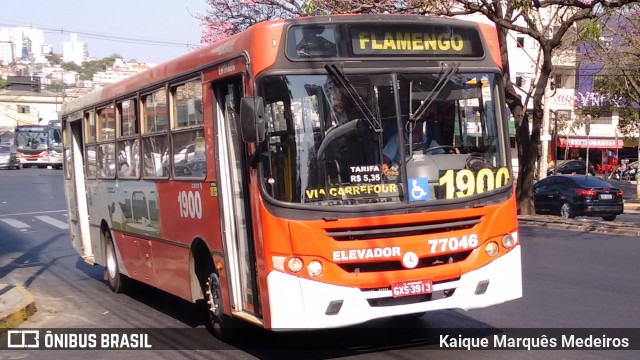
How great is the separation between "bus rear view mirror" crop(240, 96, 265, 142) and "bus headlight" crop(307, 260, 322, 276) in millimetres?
1113

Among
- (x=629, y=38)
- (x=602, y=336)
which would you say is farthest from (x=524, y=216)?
(x=602, y=336)

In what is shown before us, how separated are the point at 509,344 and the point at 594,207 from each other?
61.0 feet

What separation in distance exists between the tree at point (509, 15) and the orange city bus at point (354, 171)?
9165 mm

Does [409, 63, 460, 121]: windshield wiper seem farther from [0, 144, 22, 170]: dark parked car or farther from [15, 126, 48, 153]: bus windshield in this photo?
[15, 126, 48, 153]: bus windshield

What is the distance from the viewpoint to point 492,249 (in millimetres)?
7223

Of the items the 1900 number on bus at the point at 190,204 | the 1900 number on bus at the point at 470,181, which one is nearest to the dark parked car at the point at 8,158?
the 1900 number on bus at the point at 190,204

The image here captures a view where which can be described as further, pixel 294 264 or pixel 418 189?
pixel 418 189

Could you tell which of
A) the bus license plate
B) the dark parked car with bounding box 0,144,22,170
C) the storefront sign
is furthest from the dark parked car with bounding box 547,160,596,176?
the bus license plate

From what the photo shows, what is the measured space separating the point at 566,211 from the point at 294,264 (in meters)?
20.6

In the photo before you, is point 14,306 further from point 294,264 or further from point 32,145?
point 32,145

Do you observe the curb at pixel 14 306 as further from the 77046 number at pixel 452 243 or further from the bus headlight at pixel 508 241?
the bus headlight at pixel 508 241

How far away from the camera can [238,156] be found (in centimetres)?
753

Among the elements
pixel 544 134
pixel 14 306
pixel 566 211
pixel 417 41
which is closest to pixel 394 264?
pixel 417 41

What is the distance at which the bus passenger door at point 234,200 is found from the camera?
24.1 ft
